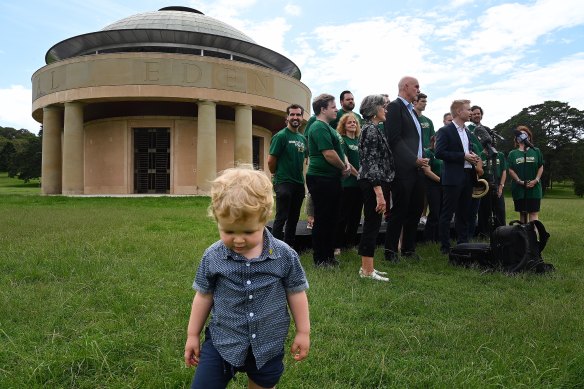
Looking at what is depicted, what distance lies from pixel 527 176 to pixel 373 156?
13.8 feet

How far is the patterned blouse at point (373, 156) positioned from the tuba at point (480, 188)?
85.0 inches

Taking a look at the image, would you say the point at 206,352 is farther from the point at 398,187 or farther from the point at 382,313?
the point at 398,187

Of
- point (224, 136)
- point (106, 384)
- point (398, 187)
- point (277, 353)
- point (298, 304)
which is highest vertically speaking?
point (224, 136)

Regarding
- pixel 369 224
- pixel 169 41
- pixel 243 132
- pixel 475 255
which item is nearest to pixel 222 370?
pixel 369 224

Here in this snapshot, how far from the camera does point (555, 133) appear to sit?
186 feet

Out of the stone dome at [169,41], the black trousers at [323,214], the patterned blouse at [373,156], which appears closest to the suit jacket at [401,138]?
the patterned blouse at [373,156]

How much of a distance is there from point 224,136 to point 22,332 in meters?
25.2

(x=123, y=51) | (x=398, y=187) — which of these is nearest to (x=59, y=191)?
(x=123, y=51)

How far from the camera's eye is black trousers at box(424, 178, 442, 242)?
762 cm

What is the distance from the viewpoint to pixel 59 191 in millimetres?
25734

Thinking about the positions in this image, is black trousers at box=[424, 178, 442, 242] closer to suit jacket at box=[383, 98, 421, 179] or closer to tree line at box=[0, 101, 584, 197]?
suit jacket at box=[383, 98, 421, 179]

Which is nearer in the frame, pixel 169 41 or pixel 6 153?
pixel 169 41

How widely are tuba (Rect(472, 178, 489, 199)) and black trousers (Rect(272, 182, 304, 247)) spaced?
2.66 metres

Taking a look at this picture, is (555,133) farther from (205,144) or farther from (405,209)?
(405,209)
